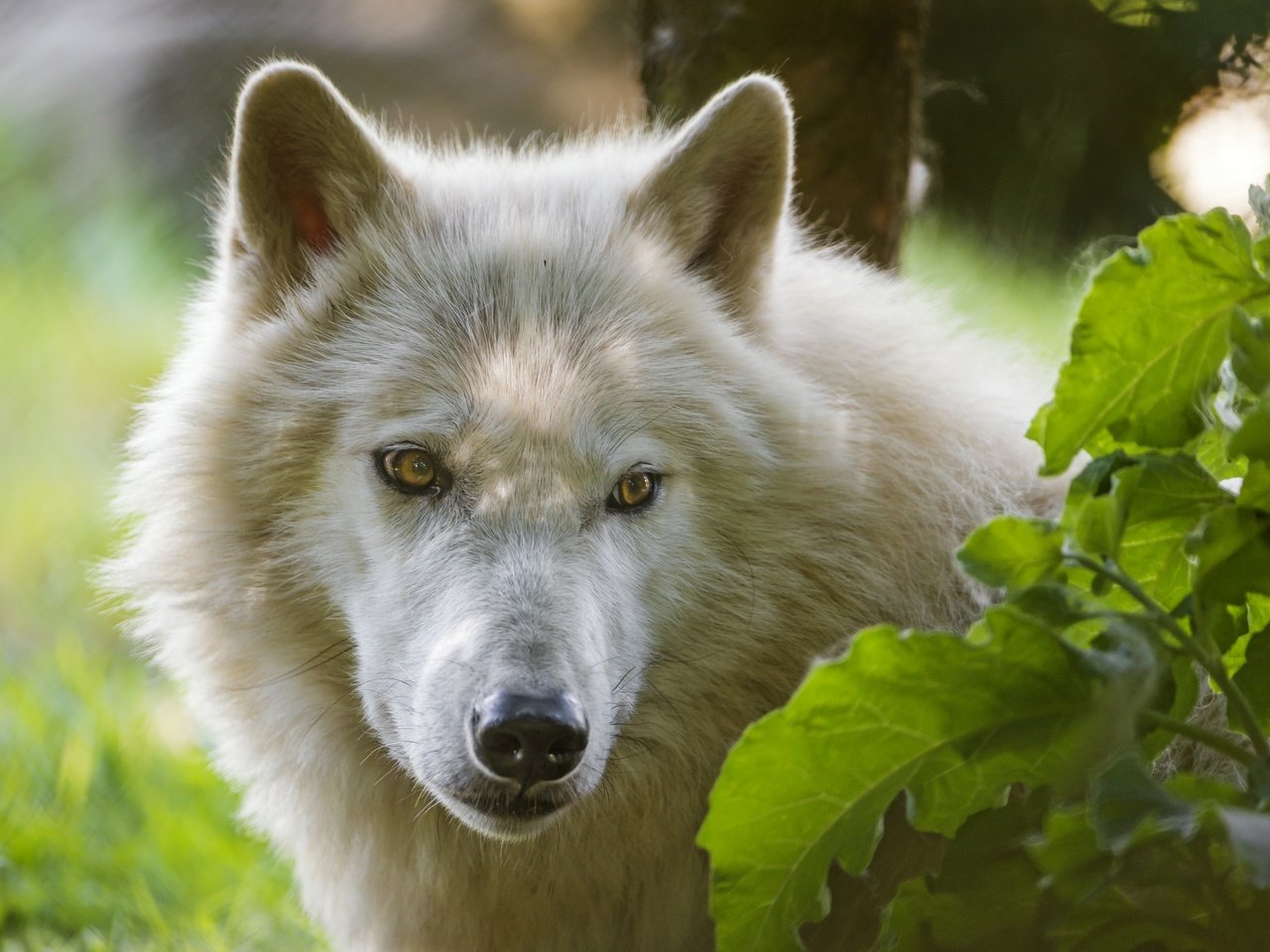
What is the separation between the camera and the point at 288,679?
309cm

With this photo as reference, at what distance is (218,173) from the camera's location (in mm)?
6012

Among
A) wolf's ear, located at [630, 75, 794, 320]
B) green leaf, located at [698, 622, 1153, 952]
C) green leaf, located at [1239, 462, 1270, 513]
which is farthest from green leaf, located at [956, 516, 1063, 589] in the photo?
wolf's ear, located at [630, 75, 794, 320]

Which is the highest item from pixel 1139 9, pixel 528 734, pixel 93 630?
pixel 1139 9

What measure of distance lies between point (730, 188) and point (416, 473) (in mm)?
1023

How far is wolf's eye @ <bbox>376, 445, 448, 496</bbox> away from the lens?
109 inches

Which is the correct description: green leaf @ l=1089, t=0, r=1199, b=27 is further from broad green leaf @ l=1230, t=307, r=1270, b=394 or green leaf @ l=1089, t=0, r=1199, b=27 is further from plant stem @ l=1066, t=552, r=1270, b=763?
plant stem @ l=1066, t=552, r=1270, b=763

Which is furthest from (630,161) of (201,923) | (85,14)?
(85,14)

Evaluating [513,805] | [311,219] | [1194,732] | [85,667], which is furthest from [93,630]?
[1194,732]

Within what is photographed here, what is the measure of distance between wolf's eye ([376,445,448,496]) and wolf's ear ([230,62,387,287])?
2.07 ft

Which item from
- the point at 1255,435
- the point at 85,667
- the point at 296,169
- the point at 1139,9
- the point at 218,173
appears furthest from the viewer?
the point at 218,173

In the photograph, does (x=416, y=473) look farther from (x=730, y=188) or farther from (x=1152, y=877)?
(x=1152, y=877)

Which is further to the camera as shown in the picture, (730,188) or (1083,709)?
(730,188)

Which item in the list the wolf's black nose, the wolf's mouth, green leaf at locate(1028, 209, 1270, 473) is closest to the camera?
green leaf at locate(1028, 209, 1270, 473)

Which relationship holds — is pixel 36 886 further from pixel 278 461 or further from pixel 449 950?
pixel 278 461
